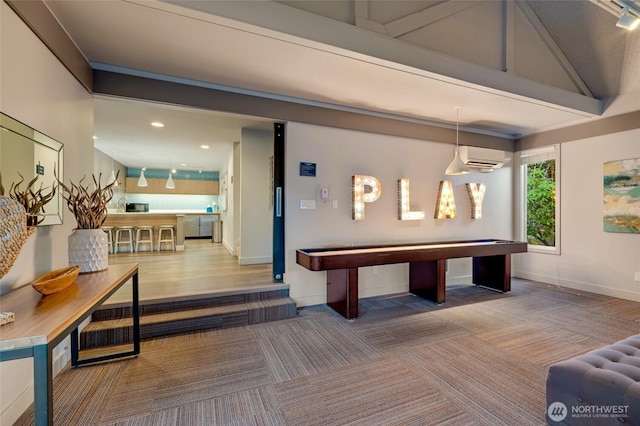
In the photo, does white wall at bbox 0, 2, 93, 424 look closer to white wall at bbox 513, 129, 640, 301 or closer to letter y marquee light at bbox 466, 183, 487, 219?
letter y marquee light at bbox 466, 183, 487, 219

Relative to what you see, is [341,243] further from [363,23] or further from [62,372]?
[62,372]

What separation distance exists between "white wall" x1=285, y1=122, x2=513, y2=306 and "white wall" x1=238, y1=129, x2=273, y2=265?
4.90ft

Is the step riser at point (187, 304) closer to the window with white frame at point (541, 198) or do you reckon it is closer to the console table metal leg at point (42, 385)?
the console table metal leg at point (42, 385)

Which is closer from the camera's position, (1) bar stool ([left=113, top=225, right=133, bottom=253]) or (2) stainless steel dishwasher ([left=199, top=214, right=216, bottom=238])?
(1) bar stool ([left=113, top=225, right=133, bottom=253])

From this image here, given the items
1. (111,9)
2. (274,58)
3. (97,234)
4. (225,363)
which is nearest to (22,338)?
(97,234)

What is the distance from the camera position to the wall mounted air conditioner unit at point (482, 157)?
16.3ft

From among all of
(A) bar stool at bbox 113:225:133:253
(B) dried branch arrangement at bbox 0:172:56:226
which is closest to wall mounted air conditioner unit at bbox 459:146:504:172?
(B) dried branch arrangement at bbox 0:172:56:226

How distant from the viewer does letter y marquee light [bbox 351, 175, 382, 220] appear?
4.15 metres

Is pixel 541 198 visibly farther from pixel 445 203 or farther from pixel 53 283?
pixel 53 283

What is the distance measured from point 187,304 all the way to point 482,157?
208 inches

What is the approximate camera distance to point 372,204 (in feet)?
14.5

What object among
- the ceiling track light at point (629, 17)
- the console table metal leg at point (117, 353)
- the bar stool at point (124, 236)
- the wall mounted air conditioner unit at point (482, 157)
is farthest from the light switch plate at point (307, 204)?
the bar stool at point (124, 236)

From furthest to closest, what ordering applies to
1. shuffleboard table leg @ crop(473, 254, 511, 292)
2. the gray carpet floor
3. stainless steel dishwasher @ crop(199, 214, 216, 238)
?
stainless steel dishwasher @ crop(199, 214, 216, 238), shuffleboard table leg @ crop(473, 254, 511, 292), the gray carpet floor

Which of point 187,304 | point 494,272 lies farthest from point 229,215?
point 494,272
